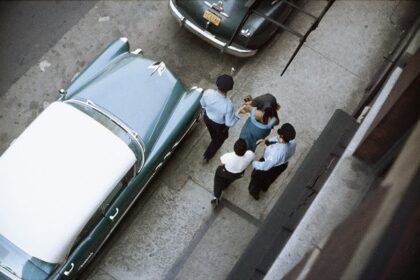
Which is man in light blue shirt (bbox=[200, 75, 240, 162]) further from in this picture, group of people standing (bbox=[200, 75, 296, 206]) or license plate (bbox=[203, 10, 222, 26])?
license plate (bbox=[203, 10, 222, 26])

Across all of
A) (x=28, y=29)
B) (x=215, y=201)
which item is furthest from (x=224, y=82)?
(x=28, y=29)

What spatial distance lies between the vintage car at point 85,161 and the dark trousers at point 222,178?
2.55 ft

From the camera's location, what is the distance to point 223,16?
6879 mm

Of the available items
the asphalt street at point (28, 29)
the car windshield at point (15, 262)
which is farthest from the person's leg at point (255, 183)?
the asphalt street at point (28, 29)

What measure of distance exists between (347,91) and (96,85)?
3.97 meters

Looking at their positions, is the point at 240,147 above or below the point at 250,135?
below

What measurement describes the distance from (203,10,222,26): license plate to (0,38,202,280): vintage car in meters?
1.28

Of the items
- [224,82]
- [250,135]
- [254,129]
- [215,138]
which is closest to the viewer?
[224,82]

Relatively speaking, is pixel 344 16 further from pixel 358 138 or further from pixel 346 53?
pixel 358 138

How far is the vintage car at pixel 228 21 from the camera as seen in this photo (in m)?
6.89

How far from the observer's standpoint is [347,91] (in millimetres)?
7418

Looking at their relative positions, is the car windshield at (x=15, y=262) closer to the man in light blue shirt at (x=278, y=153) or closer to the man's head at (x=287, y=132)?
the man in light blue shirt at (x=278, y=153)

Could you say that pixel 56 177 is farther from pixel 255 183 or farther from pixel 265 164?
pixel 255 183

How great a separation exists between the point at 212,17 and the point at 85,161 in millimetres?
3109
